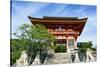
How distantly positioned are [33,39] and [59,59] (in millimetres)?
377

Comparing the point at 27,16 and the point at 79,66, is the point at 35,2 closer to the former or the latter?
the point at 27,16

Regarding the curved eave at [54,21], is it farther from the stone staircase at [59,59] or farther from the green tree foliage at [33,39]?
the stone staircase at [59,59]

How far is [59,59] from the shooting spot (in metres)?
2.31

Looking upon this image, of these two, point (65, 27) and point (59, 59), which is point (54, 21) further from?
point (59, 59)

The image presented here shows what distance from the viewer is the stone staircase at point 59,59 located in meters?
2.28

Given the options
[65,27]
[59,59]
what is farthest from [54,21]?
[59,59]

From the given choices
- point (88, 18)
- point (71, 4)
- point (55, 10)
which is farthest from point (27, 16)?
point (88, 18)

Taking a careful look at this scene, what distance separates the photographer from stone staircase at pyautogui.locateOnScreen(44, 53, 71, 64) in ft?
7.49

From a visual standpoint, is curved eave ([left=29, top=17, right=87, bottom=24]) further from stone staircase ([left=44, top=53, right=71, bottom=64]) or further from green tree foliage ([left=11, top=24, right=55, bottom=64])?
stone staircase ([left=44, top=53, right=71, bottom=64])

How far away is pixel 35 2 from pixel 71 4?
437mm

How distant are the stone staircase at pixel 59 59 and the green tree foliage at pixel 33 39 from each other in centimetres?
13

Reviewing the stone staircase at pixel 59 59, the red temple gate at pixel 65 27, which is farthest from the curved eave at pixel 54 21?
the stone staircase at pixel 59 59

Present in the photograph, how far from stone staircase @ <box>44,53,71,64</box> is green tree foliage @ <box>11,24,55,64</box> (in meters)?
0.13

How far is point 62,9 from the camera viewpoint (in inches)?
91.8
